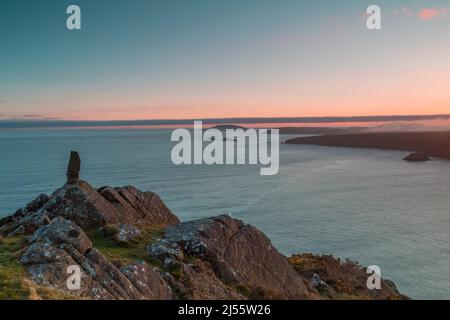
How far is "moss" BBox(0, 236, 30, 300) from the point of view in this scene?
1310cm

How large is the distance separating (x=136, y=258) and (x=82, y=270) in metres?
4.29

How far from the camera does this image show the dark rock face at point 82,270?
15.6 metres

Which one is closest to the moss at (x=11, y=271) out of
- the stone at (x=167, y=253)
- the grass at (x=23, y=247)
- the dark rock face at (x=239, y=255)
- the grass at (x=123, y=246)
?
the grass at (x=23, y=247)

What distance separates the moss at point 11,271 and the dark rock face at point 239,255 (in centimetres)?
763

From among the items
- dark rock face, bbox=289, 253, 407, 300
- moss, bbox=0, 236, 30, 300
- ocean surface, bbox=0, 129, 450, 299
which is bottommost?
ocean surface, bbox=0, 129, 450, 299

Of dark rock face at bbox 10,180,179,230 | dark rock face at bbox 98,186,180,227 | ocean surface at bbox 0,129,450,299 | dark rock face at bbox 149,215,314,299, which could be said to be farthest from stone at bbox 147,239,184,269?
ocean surface at bbox 0,129,450,299

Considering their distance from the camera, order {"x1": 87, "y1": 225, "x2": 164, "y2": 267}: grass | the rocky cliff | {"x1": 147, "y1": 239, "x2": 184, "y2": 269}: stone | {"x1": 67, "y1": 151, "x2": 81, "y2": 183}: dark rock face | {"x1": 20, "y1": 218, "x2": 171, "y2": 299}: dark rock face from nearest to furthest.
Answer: {"x1": 20, "y1": 218, "x2": 171, "y2": 299}: dark rock face < the rocky cliff < {"x1": 87, "y1": 225, "x2": 164, "y2": 267}: grass < {"x1": 147, "y1": 239, "x2": 184, "y2": 269}: stone < {"x1": 67, "y1": 151, "x2": 81, "y2": 183}: dark rock face

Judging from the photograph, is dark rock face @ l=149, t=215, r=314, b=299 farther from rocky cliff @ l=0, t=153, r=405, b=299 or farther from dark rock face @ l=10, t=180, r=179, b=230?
dark rock face @ l=10, t=180, r=179, b=230

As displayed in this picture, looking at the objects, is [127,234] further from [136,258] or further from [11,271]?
[11,271]

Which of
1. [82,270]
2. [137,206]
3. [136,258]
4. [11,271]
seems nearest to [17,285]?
[11,271]

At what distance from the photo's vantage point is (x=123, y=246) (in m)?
22.1

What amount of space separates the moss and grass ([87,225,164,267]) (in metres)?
4.15

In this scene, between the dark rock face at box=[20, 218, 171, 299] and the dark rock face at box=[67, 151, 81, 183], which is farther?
the dark rock face at box=[67, 151, 81, 183]
